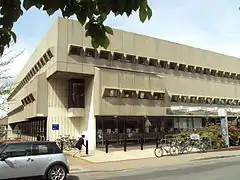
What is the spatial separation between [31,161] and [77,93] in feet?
71.4

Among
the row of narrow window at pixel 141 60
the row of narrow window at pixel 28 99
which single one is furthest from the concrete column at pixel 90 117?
→ the row of narrow window at pixel 28 99

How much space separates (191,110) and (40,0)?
38.6 m

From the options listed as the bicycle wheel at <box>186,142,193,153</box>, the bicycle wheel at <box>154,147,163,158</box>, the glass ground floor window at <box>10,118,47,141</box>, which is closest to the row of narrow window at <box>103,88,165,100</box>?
the glass ground floor window at <box>10,118,47,141</box>

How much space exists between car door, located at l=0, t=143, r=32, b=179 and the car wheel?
0.79 m

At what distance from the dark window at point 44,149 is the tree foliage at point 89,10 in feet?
33.8

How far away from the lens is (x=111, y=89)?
31.5m

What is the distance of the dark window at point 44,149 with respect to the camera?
12.5 m

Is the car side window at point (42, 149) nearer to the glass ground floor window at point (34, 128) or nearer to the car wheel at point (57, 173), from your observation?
the car wheel at point (57, 173)

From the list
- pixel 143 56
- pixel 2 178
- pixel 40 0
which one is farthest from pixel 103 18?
pixel 143 56

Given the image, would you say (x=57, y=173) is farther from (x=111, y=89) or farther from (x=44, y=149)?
(x=111, y=89)

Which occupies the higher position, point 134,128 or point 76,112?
point 76,112

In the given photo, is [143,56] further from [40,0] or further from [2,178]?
[40,0]

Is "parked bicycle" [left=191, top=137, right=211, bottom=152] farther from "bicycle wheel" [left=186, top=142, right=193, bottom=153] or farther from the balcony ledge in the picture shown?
the balcony ledge

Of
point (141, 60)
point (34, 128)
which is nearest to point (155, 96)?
point (141, 60)
